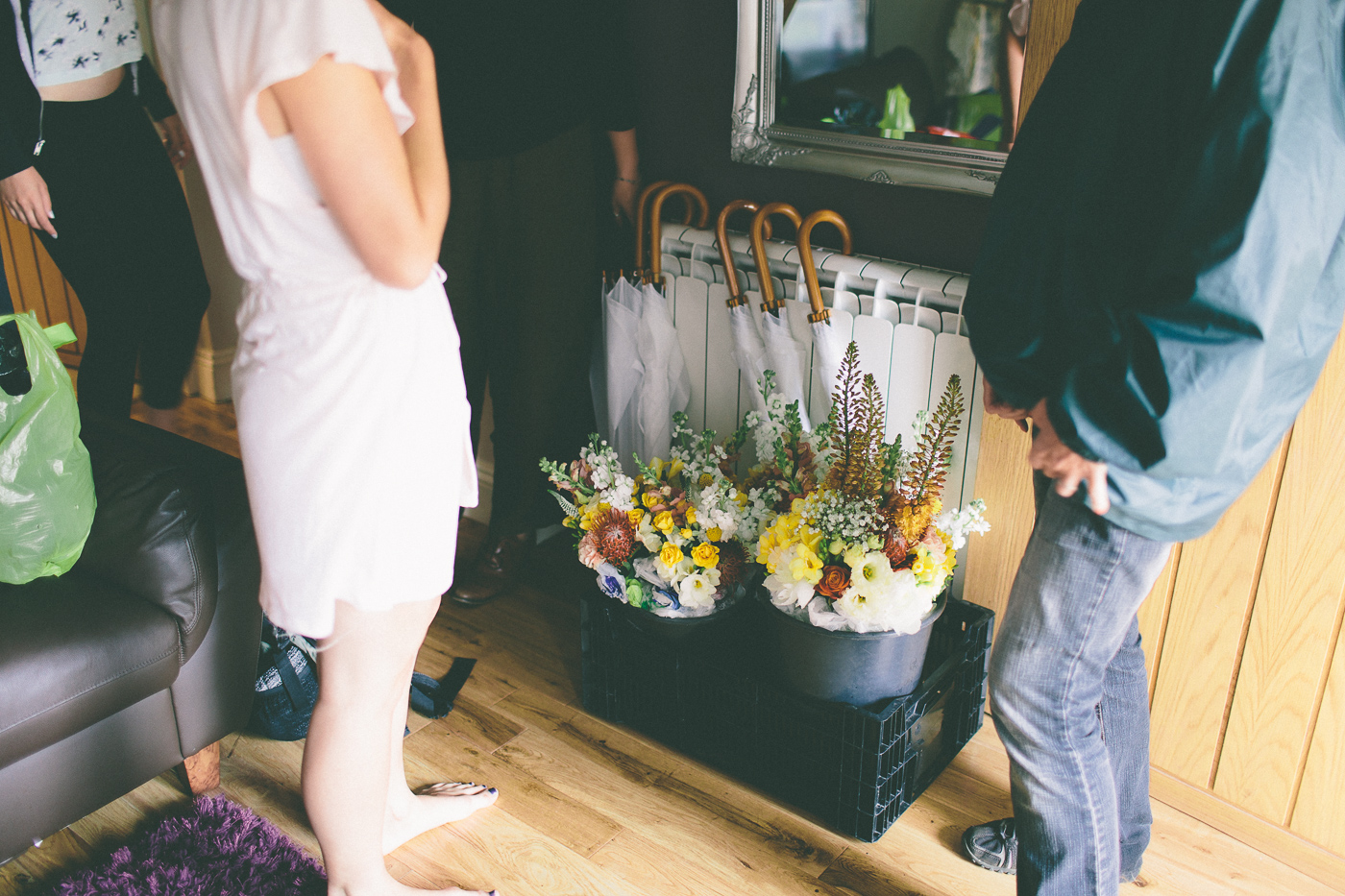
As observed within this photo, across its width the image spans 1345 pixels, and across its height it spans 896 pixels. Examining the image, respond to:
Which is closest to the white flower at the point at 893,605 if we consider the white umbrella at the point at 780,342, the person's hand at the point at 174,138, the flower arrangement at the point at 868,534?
the flower arrangement at the point at 868,534

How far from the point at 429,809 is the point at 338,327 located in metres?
0.90

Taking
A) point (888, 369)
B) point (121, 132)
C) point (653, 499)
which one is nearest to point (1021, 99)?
point (888, 369)

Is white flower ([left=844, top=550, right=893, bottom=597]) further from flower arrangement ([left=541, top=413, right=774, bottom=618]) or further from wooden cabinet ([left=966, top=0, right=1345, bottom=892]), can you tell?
wooden cabinet ([left=966, top=0, right=1345, bottom=892])

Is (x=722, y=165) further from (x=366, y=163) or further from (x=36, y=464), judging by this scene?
(x=36, y=464)

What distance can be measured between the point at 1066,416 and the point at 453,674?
1357 mm

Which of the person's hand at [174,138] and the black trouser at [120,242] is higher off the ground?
the person's hand at [174,138]

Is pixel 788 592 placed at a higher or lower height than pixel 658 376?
lower

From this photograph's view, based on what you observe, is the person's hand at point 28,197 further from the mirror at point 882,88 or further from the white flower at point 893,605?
the white flower at point 893,605

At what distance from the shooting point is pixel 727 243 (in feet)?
6.22

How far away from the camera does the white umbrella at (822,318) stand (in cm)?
177

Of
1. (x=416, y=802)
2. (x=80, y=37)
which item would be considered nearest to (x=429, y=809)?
(x=416, y=802)

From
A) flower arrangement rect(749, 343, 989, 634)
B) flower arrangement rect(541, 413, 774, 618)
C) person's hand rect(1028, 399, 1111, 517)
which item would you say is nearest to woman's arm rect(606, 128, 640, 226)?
flower arrangement rect(541, 413, 774, 618)

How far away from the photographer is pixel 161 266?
7.18ft

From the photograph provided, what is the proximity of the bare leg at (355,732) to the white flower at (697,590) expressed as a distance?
502 millimetres
